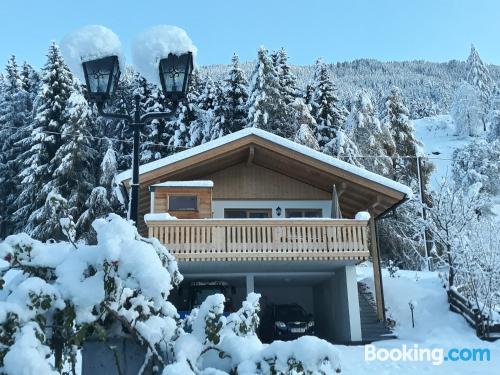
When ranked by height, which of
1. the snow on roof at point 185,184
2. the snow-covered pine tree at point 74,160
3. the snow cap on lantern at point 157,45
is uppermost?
the snow-covered pine tree at point 74,160

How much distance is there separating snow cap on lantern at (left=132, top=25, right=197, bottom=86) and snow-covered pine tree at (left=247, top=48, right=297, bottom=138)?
2547cm

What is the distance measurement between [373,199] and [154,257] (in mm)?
15471

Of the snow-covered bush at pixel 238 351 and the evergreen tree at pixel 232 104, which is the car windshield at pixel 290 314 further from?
the evergreen tree at pixel 232 104

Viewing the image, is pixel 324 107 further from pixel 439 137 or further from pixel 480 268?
pixel 439 137

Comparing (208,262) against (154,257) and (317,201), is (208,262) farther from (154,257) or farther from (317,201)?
(154,257)

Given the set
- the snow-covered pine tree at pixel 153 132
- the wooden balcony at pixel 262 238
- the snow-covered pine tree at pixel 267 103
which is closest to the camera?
the wooden balcony at pixel 262 238

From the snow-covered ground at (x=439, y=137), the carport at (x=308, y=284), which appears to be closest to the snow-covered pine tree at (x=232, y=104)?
the carport at (x=308, y=284)

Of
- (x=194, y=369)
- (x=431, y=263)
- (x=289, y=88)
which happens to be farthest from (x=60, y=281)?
(x=289, y=88)

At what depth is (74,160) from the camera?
3120cm

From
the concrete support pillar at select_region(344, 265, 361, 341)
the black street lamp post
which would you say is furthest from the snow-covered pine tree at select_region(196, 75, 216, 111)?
the black street lamp post

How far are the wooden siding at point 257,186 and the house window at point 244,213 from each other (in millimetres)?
438

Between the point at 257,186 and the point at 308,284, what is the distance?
17.1 ft

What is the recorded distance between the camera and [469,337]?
15.1 meters

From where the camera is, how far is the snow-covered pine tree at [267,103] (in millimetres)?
32719
